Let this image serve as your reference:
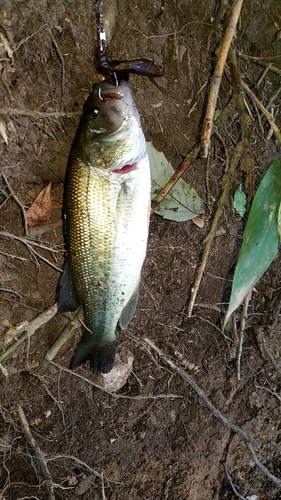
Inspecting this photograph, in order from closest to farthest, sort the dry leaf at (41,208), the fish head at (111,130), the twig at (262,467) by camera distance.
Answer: the fish head at (111,130) → the dry leaf at (41,208) → the twig at (262,467)

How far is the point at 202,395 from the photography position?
7.34 ft

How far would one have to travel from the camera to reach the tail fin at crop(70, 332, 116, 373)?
1.87m

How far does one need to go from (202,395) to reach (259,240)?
0.81m

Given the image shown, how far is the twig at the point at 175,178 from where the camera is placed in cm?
195

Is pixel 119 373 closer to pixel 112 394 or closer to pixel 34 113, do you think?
pixel 112 394

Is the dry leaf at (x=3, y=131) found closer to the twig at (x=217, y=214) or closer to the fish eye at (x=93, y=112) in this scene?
the fish eye at (x=93, y=112)

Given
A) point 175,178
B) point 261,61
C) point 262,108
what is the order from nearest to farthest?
point 175,178 < point 262,108 < point 261,61

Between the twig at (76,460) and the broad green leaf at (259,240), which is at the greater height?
the broad green leaf at (259,240)

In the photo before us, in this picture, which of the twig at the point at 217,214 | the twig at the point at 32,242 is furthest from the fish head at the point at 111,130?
the twig at the point at 217,214

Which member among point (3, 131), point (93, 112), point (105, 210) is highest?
point (93, 112)

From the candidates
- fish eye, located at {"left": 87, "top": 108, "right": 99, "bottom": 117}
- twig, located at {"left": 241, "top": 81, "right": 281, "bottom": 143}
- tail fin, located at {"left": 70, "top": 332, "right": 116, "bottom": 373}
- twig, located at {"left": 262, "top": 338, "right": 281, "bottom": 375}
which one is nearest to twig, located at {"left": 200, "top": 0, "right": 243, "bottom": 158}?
twig, located at {"left": 241, "top": 81, "right": 281, "bottom": 143}

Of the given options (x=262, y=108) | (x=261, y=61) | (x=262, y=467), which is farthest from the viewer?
(x=262, y=467)

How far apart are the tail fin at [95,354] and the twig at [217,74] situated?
91 centimetres

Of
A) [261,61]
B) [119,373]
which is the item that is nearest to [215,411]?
[119,373]
